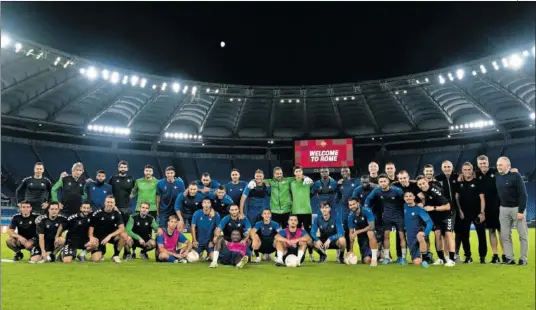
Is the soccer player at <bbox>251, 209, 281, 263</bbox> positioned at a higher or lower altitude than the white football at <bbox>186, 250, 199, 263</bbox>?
higher

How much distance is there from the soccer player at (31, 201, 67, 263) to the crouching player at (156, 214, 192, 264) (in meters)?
2.27

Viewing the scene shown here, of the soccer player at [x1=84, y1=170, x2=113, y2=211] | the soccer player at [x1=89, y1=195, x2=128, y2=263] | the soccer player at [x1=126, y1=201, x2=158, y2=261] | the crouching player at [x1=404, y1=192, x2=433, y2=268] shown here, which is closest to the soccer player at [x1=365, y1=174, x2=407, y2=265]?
the crouching player at [x1=404, y1=192, x2=433, y2=268]

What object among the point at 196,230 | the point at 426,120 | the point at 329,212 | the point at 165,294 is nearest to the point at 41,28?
the point at 196,230

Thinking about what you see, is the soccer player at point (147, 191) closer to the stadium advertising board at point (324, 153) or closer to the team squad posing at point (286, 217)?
the team squad posing at point (286, 217)

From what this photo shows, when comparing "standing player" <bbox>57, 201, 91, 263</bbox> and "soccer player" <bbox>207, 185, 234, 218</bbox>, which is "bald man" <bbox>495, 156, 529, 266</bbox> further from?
"standing player" <bbox>57, 201, 91, 263</bbox>

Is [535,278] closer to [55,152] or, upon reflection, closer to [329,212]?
[329,212]

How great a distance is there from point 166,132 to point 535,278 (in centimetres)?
2962

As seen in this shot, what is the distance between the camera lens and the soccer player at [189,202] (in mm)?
10719

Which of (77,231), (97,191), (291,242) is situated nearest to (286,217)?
(291,242)

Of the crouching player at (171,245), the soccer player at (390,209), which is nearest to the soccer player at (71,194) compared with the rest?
the crouching player at (171,245)

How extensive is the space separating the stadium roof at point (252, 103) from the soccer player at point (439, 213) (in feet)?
60.7

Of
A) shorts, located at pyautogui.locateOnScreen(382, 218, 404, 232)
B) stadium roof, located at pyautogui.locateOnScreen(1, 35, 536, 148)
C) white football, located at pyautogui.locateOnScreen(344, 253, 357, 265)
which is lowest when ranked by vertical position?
white football, located at pyautogui.locateOnScreen(344, 253, 357, 265)

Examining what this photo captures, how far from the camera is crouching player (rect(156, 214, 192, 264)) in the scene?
9742mm

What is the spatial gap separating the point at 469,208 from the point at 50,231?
9.80 m
